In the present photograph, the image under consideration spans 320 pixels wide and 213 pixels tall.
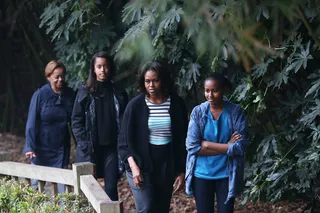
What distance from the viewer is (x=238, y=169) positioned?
5809 mm

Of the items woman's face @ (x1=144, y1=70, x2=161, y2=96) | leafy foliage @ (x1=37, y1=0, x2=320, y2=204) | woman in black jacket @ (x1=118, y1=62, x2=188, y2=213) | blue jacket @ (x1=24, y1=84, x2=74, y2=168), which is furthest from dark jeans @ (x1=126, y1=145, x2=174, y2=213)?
blue jacket @ (x1=24, y1=84, x2=74, y2=168)

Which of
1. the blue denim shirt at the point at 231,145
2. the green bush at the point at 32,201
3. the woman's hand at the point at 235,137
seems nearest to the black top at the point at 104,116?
the green bush at the point at 32,201

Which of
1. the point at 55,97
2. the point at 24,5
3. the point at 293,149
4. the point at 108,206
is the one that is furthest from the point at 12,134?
the point at 108,206

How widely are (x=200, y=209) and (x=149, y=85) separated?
1.08 metres

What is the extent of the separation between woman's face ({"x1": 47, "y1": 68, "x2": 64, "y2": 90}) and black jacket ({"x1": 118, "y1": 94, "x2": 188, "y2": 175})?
1.22 meters

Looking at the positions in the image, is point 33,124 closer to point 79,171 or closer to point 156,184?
point 156,184

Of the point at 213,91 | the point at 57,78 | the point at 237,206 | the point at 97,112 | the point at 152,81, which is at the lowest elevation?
the point at 237,206

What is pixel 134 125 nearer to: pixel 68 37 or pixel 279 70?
pixel 279 70

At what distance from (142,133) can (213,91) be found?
680 mm

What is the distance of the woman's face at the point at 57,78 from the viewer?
23.1ft

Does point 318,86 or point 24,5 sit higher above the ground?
point 24,5

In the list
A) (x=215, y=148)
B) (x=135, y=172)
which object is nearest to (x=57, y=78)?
(x=135, y=172)

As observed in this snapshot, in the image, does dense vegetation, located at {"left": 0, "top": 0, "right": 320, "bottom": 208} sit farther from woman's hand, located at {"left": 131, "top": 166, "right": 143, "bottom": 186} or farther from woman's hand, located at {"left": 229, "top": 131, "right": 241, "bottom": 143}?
woman's hand, located at {"left": 131, "top": 166, "right": 143, "bottom": 186}

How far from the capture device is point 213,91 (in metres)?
5.81
